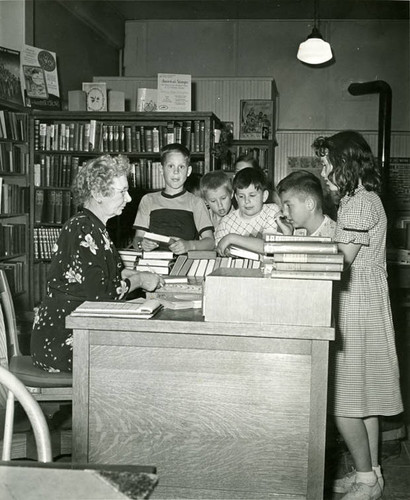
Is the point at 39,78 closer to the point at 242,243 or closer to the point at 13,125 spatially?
the point at 13,125

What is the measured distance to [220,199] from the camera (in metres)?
4.01

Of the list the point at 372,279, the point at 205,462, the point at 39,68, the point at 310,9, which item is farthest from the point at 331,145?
the point at 310,9

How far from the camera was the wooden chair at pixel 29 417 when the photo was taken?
1249 millimetres

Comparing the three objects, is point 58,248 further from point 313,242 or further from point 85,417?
point 313,242

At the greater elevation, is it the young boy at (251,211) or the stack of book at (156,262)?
the young boy at (251,211)

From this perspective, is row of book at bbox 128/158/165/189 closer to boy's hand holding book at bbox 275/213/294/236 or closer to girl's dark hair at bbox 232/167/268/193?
girl's dark hair at bbox 232/167/268/193

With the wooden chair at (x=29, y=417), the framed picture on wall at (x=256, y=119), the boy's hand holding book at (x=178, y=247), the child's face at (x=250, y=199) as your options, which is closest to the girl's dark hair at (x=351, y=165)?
the child's face at (x=250, y=199)

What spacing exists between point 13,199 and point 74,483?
198 inches

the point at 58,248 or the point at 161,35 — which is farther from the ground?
the point at 161,35

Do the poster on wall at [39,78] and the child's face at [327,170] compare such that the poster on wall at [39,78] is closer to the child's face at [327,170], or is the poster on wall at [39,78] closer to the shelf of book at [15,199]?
the shelf of book at [15,199]

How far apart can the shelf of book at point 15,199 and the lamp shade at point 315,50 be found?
11.6ft

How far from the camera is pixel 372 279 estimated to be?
2.55 metres

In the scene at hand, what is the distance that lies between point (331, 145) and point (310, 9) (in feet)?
20.5

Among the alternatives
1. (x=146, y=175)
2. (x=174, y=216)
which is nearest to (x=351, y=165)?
(x=174, y=216)
